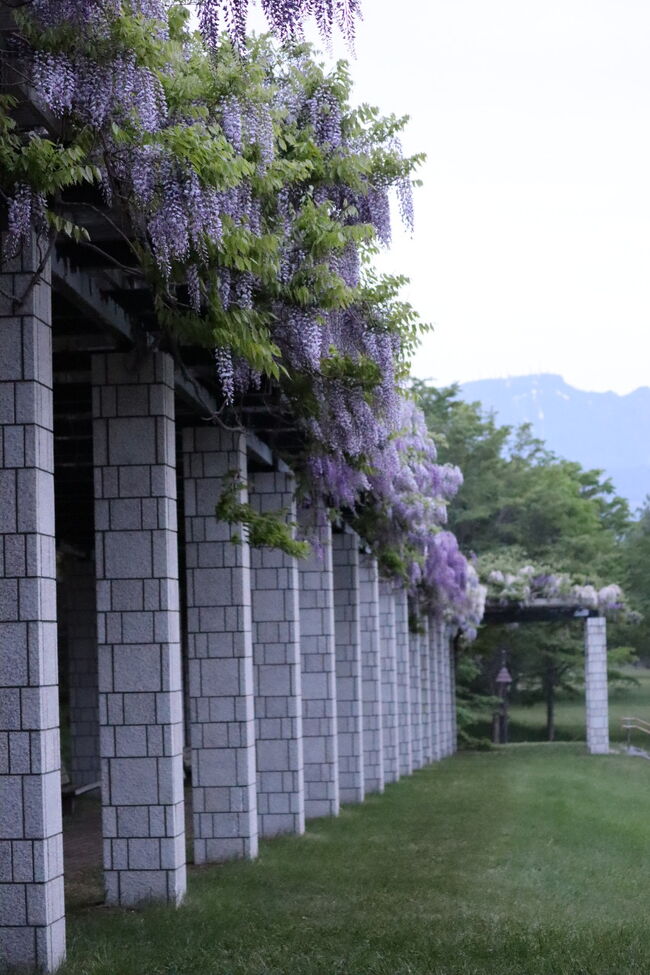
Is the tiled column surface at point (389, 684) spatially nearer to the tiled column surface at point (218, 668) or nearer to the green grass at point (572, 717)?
the tiled column surface at point (218, 668)

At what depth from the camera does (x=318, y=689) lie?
628 inches

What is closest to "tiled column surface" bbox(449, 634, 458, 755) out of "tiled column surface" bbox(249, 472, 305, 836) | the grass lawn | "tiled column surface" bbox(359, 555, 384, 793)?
"tiled column surface" bbox(359, 555, 384, 793)

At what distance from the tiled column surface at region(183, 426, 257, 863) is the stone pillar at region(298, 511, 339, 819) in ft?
14.0

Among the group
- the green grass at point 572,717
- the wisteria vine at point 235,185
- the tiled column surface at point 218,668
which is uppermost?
the wisteria vine at point 235,185

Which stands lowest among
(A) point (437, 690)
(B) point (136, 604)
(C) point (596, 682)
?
(A) point (437, 690)

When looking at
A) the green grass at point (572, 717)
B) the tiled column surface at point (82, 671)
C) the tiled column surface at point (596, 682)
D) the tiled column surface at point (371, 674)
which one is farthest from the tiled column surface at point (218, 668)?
the green grass at point (572, 717)

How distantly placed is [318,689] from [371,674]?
454 centimetres

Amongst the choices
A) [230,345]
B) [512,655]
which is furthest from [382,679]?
[512,655]

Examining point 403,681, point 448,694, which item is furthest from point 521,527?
point 403,681

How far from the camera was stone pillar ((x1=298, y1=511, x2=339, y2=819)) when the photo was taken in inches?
625

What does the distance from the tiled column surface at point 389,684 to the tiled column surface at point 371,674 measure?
2.14m

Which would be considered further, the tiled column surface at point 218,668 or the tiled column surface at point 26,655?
the tiled column surface at point 218,668

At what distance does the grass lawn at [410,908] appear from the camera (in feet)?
23.8

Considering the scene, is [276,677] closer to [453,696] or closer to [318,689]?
[318,689]
